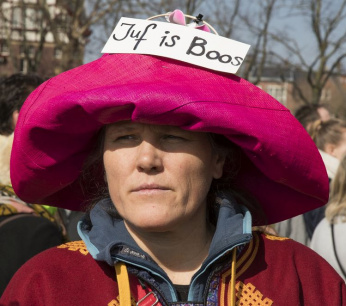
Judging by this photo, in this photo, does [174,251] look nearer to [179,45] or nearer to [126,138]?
[126,138]

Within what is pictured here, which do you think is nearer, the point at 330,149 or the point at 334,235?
the point at 334,235

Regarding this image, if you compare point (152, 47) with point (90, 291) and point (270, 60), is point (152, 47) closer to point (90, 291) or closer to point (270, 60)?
point (90, 291)

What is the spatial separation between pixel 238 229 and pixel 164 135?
41 centimetres

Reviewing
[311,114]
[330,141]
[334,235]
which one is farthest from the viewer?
[311,114]

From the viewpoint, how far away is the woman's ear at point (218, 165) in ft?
7.88

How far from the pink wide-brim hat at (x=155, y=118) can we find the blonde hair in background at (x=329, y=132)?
3013 millimetres

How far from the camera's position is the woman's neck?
2.27 m

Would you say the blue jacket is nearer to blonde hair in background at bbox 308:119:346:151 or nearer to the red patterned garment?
the red patterned garment

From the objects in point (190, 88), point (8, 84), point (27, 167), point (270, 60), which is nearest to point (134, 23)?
point (190, 88)

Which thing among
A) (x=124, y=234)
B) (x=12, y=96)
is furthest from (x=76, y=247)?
(x=12, y=96)

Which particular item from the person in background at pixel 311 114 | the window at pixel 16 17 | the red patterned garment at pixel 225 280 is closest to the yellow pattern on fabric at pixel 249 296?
the red patterned garment at pixel 225 280

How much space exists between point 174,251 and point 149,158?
0.37m

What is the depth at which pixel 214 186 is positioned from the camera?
2.56 meters

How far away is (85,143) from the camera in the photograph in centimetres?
243
